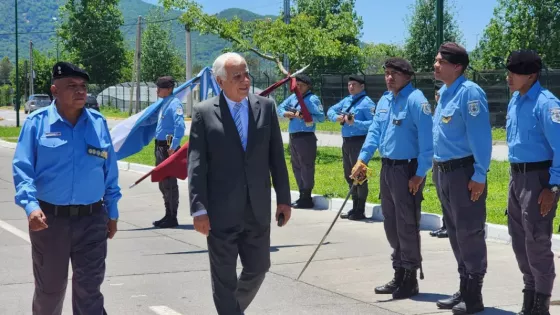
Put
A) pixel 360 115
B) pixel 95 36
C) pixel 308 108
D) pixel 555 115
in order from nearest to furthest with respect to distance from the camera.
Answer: pixel 555 115 → pixel 360 115 → pixel 308 108 → pixel 95 36

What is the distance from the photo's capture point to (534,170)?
6844 mm

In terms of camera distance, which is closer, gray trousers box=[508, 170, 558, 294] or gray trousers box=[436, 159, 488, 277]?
gray trousers box=[508, 170, 558, 294]

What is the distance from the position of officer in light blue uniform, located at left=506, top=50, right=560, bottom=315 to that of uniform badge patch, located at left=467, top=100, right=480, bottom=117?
0.90 ft

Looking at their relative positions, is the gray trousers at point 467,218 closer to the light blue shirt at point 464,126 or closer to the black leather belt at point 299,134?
the light blue shirt at point 464,126

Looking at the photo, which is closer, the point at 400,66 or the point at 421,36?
the point at 400,66

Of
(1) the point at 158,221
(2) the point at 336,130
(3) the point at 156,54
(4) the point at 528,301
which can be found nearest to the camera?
(4) the point at 528,301

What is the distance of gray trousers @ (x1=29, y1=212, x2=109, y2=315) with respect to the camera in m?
5.79

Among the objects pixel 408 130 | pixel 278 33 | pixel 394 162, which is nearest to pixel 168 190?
pixel 394 162

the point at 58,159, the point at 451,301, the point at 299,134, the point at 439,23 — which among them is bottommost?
the point at 451,301

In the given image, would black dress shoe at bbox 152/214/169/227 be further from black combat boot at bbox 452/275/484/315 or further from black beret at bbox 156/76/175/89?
black combat boot at bbox 452/275/484/315

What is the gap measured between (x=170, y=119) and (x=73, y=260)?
21.0 feet

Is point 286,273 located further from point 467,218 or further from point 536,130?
point 536,130

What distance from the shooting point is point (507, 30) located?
3931cm

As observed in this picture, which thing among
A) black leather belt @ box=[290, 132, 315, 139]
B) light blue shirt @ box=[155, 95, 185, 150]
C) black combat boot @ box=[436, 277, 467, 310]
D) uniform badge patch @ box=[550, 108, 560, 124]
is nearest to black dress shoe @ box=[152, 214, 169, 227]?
light blue shirt @ box=[155, 95, 185, 150]
